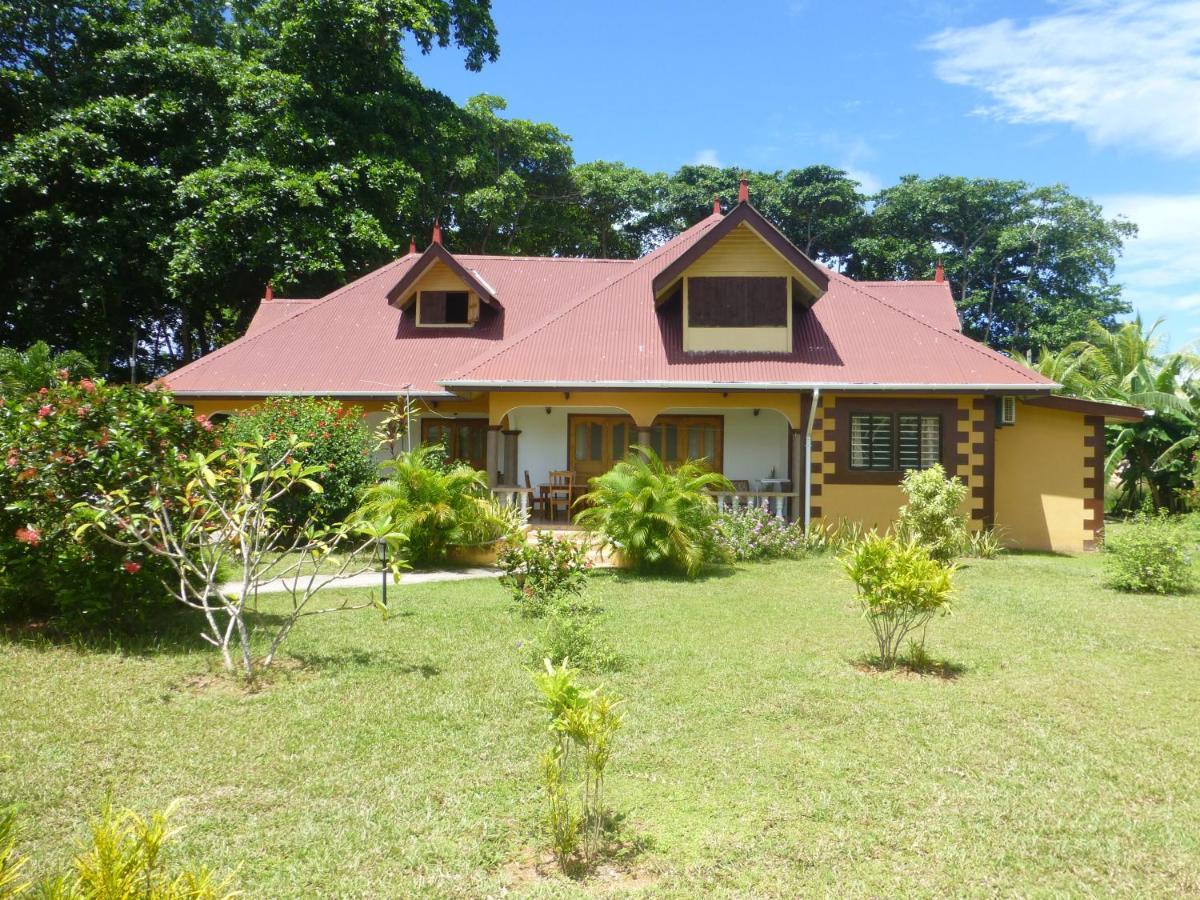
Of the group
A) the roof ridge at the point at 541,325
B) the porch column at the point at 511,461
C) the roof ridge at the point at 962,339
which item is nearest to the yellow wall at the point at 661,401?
the roof ridge at the point at 541,325

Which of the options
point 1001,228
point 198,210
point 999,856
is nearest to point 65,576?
point 999,856

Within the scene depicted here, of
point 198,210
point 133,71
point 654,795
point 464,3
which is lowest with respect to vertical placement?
point 654,795

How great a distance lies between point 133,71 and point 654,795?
88.4 feet

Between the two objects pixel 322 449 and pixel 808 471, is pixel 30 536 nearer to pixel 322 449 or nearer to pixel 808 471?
pixel 322 449

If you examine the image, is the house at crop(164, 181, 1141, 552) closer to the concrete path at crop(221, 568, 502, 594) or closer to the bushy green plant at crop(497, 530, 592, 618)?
the concrete path at crop(221, 568, 502, 594)

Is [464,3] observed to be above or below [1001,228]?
above

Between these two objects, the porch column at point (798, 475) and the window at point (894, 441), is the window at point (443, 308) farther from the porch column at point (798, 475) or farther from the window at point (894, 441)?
→ the window at point (894, 441)

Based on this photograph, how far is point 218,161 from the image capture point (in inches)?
946

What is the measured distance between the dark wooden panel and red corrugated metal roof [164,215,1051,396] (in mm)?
633

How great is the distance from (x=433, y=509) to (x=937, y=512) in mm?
8138

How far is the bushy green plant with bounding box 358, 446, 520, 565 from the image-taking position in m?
11.8


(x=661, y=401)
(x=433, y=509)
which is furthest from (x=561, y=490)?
(x=433, y=509)

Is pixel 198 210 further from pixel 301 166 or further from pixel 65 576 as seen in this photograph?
pixel 65 576

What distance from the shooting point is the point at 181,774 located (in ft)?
14.8
